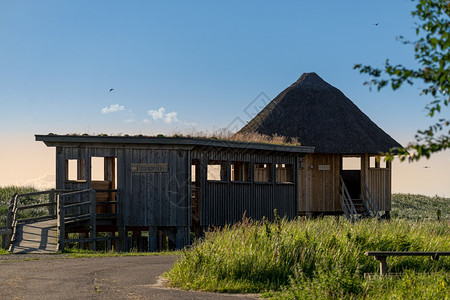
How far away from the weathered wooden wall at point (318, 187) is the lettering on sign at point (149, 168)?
10016mm

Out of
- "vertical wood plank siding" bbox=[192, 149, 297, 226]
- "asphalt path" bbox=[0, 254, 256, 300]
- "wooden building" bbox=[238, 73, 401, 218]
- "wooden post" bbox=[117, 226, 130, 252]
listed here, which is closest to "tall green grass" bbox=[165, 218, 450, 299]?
"asphalt path" bbox=[0, 254, 256, 300]

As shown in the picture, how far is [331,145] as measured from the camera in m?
33.0

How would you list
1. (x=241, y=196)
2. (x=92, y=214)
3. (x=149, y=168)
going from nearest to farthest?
(x=92, y=214), (x=149, y=168), (x=241, y=196)

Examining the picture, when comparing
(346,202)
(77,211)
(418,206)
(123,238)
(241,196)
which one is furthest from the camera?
(418,206)

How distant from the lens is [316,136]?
1332 inches

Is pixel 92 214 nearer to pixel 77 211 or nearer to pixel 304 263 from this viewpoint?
pixel 77 211

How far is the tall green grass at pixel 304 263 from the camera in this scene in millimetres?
12656

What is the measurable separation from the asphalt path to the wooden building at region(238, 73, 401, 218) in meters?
14.7

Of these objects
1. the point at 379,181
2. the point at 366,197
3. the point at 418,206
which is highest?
the point at 379,181

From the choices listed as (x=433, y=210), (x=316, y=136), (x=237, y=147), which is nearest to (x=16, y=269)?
(x=237, y=147)

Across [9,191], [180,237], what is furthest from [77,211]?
[9,191]

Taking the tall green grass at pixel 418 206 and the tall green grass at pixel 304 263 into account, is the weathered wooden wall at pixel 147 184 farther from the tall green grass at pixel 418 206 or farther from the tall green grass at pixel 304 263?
the tall green grass at pixel 418 206

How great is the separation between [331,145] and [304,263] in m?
18.6

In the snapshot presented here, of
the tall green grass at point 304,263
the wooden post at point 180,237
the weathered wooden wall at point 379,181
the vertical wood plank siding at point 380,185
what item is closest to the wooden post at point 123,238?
the wooden post at point 180,237
